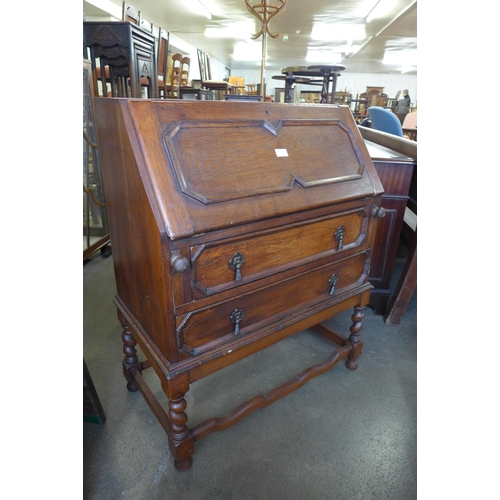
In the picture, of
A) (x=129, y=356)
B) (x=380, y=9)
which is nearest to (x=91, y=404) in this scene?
(x=129, y=356)

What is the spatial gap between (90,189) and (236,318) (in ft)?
7.08

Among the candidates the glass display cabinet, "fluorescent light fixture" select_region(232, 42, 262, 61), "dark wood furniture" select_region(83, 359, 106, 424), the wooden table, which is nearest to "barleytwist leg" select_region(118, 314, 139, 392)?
"dark wood furniture" select_region(83, 359, 106, 424)

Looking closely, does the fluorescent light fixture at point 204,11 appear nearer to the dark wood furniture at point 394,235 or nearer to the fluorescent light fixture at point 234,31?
the fluorescent light fixture at point 234,31

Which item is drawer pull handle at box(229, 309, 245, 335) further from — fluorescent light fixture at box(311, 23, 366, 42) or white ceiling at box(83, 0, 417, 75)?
fluorescent light fixture at box(311, 23, 366, 42)

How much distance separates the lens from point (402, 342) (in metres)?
2.05

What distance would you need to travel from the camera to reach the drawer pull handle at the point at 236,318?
3.70ft

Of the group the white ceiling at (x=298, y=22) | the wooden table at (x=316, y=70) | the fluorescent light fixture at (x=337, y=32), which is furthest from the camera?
the fluorescent light fixture at (x=337, y=32)

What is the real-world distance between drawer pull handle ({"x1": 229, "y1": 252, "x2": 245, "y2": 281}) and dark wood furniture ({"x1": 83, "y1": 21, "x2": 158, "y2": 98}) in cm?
220

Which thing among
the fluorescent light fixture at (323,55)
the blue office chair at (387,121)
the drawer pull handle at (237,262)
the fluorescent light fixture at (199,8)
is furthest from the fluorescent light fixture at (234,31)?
the drawer pull handle at (237,262)

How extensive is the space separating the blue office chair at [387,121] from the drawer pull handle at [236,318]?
2.88m

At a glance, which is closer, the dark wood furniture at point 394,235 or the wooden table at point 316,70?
the dark wood furniture at point 394,235

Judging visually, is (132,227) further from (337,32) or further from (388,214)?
(337,32)

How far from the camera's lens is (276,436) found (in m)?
1.43

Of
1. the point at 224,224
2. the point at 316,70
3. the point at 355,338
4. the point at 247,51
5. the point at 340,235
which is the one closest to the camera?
the point at 224,224
